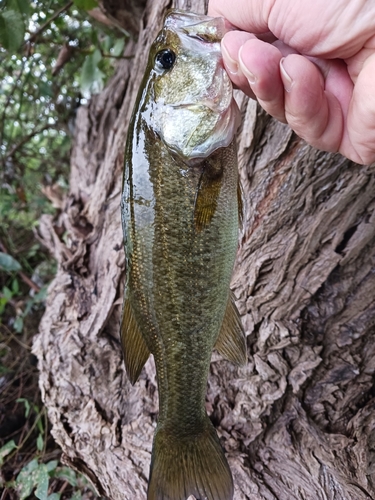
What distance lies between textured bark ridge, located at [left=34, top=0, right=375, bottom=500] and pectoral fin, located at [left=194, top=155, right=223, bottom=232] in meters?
0.47

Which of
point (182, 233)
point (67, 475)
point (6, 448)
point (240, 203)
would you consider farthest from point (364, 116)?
point (6, 448)

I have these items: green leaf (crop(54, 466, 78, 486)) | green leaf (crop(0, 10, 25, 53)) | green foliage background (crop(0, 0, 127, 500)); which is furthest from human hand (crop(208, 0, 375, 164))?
green leaf (crop(54, 466, 78, 486))

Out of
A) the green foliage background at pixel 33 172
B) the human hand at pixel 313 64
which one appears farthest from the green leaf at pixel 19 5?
the human hand at pixel 313 64

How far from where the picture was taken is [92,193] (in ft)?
9.34

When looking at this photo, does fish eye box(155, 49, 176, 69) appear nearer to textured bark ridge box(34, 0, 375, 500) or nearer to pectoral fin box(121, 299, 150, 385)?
textured bark ridge box(34, 0, 375, 500)

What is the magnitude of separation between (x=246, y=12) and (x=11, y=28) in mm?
1288

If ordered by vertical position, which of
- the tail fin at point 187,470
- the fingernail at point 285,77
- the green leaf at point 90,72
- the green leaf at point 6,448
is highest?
the fingernail at point 285,77

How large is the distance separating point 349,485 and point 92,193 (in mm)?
2260

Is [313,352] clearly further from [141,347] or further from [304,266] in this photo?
[141,347]

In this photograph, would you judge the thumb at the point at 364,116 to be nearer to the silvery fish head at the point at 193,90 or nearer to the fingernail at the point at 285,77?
the fingernail at the point at 285,77

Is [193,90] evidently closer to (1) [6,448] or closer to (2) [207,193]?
(2) [207,193]

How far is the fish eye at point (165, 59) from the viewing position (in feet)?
4.37

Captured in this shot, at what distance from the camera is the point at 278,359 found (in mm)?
1964

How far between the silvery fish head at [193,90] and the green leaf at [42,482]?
2.21 meters
